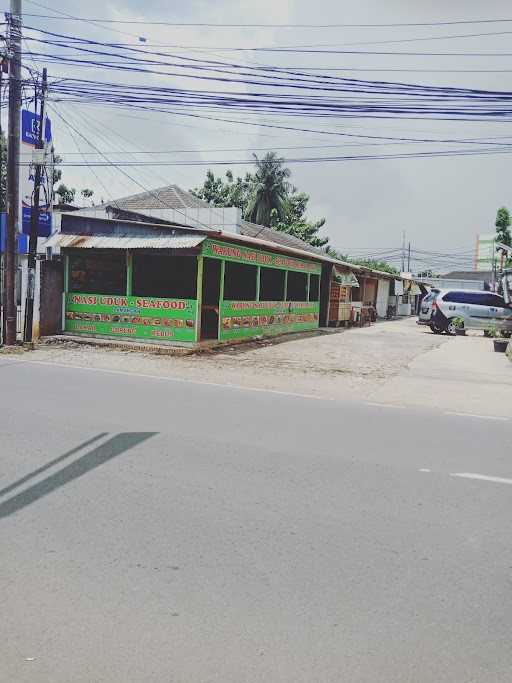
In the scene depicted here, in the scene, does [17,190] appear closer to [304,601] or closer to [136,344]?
[136,344]

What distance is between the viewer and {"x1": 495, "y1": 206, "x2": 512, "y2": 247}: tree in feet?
156

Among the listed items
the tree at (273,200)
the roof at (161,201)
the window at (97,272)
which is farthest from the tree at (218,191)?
the window at (97,272)

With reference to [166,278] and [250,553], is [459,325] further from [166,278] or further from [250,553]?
[250,553]

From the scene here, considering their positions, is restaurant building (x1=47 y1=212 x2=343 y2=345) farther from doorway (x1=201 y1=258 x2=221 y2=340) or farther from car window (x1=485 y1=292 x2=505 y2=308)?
car window (x1=485 y1=292 x2=505 y2=308)

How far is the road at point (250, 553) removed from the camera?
2668 mm

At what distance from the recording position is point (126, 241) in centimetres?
1532

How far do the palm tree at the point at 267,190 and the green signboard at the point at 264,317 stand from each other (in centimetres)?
2393


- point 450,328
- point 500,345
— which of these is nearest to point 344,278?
point 450,328

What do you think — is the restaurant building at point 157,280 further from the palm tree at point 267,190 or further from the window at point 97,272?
the palm tree at point 267,190

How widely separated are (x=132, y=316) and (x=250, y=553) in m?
12.8

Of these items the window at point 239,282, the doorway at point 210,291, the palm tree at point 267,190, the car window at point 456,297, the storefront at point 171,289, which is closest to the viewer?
the storefront at point 171,289

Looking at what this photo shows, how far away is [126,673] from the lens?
2527 millimetres

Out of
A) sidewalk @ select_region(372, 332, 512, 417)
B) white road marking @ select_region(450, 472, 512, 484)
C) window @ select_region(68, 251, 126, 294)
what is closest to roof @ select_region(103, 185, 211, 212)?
window @ select_region(68, 251, 126, 294)

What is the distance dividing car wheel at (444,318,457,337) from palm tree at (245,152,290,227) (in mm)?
24433
